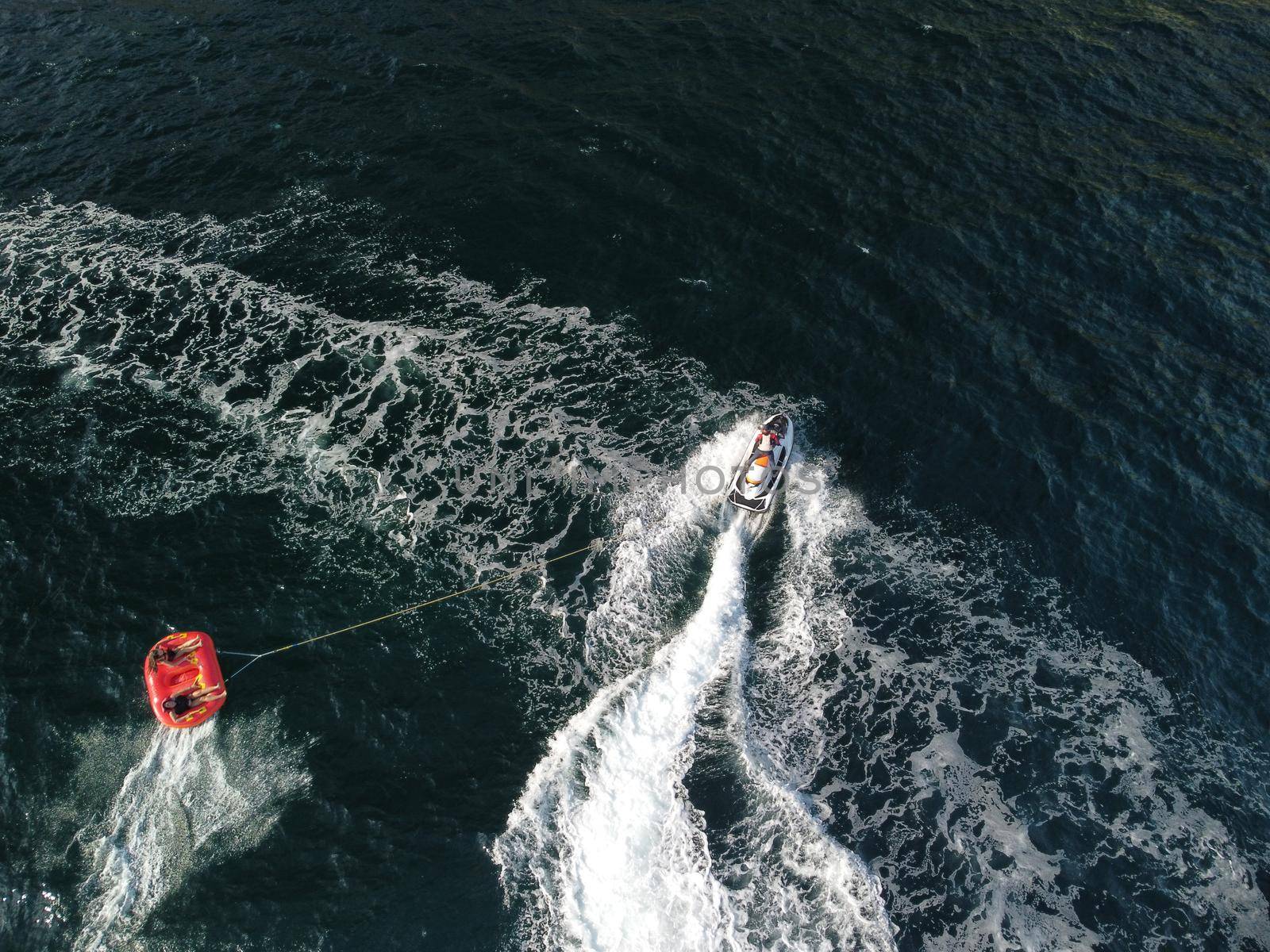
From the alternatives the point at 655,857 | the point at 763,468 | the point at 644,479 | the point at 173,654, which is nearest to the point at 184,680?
the point at 173,654

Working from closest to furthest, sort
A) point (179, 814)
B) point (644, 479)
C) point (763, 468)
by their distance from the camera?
point (179, 814)
point (763, 468)
point (644, 479)

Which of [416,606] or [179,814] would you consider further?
[416,606]

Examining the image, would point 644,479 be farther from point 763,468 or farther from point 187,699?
point 187,699

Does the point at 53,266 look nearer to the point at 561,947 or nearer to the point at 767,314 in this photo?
the point at 767,314

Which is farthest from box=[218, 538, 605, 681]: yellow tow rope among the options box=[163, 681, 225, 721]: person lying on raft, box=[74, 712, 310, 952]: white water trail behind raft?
box=[74, 712, 310, 952]: white water trail behind raft

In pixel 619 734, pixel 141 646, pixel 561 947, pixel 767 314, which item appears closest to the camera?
pixel 561 947

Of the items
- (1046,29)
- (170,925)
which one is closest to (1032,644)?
(170,925)
